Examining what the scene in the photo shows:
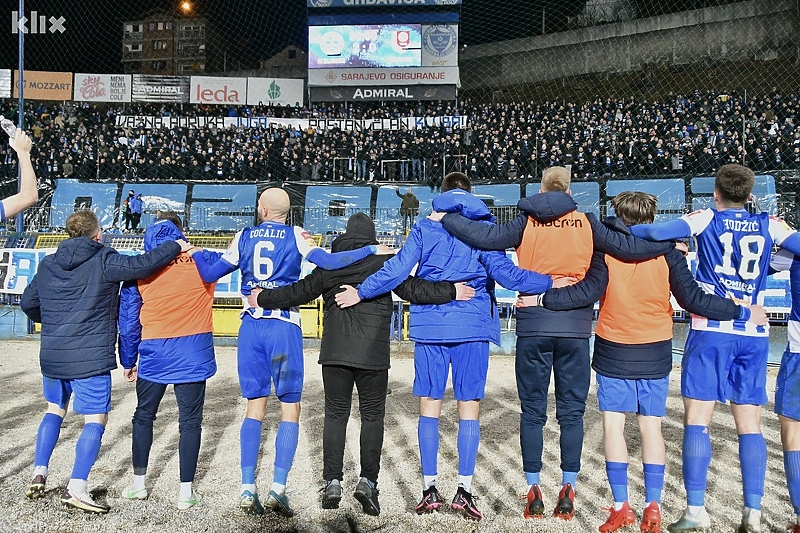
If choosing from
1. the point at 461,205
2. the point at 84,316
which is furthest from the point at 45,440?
the point at 461,205

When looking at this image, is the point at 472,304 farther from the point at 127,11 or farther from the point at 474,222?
the point at 127,11

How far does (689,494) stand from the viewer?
4242 mm

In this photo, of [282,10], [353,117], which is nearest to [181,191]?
[353,117]

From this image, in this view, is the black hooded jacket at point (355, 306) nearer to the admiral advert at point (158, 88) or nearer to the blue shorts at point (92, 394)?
the blue shorts at point (92, 394)

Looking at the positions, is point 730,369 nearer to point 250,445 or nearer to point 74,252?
point 250,445

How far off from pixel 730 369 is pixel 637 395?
1.81 ft

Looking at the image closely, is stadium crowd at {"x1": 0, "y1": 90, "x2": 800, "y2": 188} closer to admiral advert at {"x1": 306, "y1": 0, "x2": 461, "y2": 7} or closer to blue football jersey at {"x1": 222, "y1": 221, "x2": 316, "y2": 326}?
admiral advert at {"x1": 306, "y1": 0, "x2": 461, "y2": 7}

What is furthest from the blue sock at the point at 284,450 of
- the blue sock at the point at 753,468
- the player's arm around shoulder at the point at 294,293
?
the blue sock at the point at 753,468

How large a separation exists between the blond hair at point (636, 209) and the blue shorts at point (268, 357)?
213 centimetres

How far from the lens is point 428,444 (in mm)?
4523

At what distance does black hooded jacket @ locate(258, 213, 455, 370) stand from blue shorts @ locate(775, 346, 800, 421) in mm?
1965

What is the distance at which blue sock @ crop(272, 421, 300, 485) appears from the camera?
15.0 feet

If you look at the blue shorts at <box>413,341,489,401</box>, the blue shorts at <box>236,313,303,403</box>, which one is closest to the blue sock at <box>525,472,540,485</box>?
the blue shorts at <box>413,341,489,401</box>

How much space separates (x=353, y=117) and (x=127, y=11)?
20910 mm
